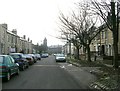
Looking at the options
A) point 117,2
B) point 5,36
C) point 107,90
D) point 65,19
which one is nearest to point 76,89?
point 107,90

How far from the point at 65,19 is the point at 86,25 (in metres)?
3.13

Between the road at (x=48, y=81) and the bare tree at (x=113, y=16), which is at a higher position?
the bare tree at (x=113, y=16)

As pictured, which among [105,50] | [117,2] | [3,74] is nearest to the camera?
[3,74]

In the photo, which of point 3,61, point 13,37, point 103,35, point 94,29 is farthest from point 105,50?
point 3,61

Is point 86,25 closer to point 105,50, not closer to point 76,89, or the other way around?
point 105,50

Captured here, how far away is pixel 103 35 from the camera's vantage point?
49.8 meters

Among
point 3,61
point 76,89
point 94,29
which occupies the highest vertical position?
point 94,29

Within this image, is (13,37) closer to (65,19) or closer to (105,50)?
(105,50)

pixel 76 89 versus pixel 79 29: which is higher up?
pixel 79 29

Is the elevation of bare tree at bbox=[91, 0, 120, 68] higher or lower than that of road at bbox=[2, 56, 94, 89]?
higher

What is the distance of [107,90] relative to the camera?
9.69 meters

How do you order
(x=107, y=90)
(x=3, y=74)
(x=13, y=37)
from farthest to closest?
(x=13, y=37) → (x=3, y=74) → (x=107, y=90)

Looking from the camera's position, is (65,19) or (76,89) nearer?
(76,89)

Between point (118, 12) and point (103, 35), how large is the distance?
3193 cm
